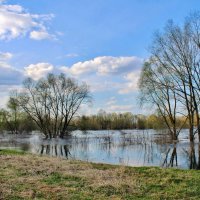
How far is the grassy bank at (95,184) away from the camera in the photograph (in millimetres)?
9711

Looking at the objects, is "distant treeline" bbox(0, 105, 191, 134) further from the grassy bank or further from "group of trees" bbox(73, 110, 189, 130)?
the grassy bank

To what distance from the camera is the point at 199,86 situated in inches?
1549

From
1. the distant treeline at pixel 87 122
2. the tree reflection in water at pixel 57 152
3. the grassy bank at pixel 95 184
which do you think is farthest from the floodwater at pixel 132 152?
the distant treeline at pixel 87 122

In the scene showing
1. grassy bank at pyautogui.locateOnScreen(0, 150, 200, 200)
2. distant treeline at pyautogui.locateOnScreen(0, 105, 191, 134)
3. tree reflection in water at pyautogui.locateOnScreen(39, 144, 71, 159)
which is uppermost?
distant treeline at pyautogui.locateOnScreen(0, 105, 191, 134)

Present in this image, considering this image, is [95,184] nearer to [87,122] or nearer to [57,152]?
[57,152]

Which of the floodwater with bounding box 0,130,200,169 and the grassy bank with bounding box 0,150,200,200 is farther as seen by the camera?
the floodwater with bounding box 0,130,200,169

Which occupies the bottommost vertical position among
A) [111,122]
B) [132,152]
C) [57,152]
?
[57,152]

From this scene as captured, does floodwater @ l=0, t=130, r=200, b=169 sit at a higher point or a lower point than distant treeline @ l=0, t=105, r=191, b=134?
lower

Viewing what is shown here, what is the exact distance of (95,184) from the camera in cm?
1105

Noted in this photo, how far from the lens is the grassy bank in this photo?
9711 mm

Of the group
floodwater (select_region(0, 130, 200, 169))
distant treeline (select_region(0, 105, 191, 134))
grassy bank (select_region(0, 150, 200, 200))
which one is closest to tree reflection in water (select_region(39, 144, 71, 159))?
floodwater (select_region(0, 130, 200, 169))

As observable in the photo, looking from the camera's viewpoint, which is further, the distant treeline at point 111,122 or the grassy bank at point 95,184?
the distant treeline at point 111,122

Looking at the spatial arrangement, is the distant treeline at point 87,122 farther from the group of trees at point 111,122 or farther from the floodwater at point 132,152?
the floodwater at point 132,152

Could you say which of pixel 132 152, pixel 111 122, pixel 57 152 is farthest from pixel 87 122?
pixel 132 152
